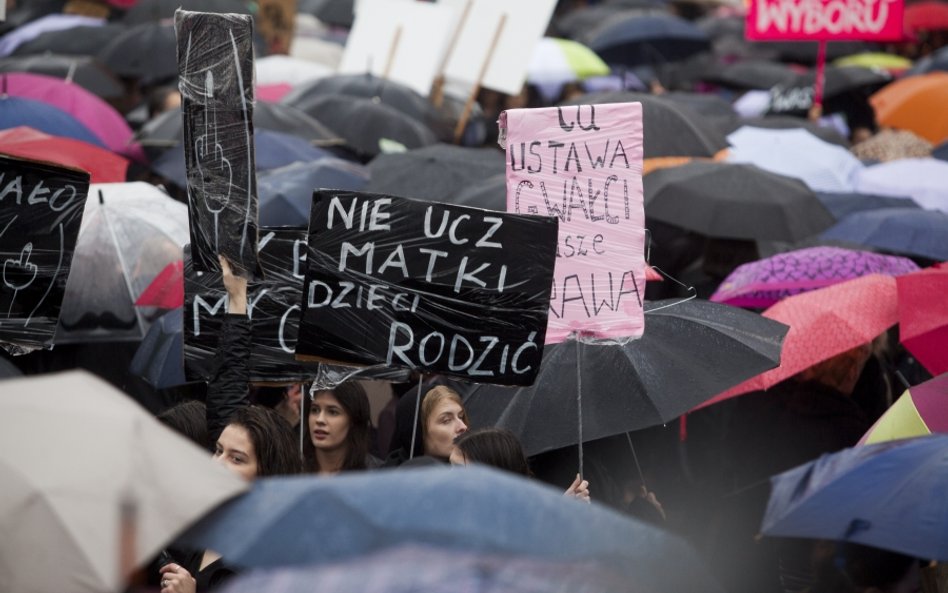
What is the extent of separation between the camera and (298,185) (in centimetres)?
887

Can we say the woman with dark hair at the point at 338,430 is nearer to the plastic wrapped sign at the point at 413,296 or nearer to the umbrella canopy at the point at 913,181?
the plastic wrapped sign at the point at 413,296

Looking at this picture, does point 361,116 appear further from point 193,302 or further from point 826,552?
point 826,552

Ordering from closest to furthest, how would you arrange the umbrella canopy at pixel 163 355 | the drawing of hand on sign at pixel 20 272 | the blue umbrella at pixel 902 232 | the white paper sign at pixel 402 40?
1. the drawing of hand on sign at pixel 20 272
2. the umbrella canopy at pixel 163 355
3. the blue umbrella at pixel 902 232
4. the white paper sign at pixel 402 40

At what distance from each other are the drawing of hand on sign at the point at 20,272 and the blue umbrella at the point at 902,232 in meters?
4.55

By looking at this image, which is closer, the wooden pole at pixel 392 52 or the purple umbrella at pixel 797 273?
the purple umbrella at pixel 797 273

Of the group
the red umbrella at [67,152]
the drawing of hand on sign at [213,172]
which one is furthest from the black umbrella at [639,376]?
the red umbrella at [67,152]

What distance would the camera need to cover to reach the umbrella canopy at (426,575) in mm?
2746

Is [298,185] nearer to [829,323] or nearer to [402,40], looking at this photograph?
[829,323]

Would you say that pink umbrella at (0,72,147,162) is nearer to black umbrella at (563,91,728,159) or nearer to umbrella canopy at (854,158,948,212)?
black umbrella at (563,91,728,159)

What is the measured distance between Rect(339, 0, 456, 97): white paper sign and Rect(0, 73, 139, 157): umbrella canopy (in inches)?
93.0

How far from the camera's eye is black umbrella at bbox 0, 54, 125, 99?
13.3 metres

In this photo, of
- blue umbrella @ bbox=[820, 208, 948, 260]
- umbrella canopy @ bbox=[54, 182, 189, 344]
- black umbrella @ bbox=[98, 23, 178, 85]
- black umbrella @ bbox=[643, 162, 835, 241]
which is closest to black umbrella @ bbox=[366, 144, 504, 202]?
black umbrella @ bbox=[643, 162, 835, 241]

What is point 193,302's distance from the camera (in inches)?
237

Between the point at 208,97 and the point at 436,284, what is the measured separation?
3.10 ft
